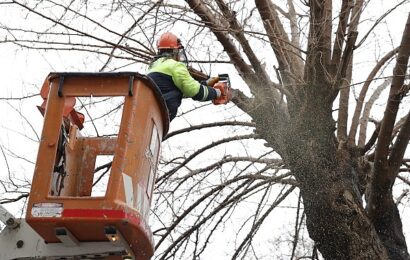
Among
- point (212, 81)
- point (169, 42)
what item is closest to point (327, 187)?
point (212, 81)

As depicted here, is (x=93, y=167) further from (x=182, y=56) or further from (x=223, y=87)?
(x=223, y=87)

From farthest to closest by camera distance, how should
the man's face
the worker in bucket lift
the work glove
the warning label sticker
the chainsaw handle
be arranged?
the work glove, the chainsaw handle, the man's face, the worker in bucket lift, the warning label sticker

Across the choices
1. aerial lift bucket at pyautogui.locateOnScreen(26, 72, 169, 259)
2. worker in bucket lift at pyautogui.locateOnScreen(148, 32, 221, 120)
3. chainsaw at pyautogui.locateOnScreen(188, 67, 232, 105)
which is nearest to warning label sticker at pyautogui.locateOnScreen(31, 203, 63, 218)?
aerial lift bucket at pyautogui.locateOnScreen(26, 72, 169, 259)

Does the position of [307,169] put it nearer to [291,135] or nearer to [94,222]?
[291,135]

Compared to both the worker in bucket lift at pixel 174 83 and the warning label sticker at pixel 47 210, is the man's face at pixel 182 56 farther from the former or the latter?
the warning label sticker at pixel 47 210

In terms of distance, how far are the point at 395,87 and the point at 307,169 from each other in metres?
1.10

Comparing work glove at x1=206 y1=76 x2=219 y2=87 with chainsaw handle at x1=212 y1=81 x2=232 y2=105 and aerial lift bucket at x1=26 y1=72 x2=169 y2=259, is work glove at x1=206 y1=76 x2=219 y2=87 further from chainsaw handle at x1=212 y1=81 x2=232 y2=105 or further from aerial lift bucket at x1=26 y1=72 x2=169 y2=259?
aerial lift bucket at x1=26 y1=72 x2=169 y2=259

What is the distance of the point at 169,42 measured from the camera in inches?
241

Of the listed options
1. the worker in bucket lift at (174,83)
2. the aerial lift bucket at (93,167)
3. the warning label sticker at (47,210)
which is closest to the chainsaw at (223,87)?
the worker in bucket lift at (174,83)

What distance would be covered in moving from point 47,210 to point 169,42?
2.42 m

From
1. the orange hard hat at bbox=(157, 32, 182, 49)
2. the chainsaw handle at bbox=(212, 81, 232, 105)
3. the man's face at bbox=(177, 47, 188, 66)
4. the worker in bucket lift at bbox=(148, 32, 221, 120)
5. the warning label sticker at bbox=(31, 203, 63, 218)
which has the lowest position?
the warning label sticker at bbox=(31, 203, 63, 218)

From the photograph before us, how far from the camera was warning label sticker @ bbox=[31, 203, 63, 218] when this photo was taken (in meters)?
4.13

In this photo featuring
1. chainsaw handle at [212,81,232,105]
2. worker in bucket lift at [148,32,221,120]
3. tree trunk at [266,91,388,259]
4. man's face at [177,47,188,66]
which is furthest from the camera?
chainsaw handle at [212,81,232,105]

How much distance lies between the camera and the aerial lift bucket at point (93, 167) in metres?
4.14
